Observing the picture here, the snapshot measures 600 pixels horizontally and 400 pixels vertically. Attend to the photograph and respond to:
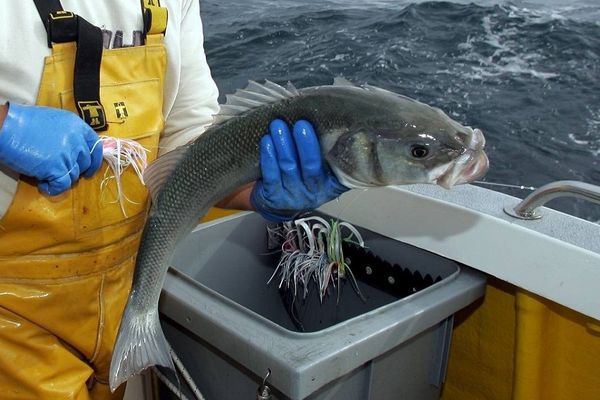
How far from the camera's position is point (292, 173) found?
170 centimetres

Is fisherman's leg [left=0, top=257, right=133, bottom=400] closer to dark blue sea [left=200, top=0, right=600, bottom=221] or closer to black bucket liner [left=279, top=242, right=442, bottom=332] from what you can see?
black bucket liner [left=279, top=242, right=442, bottom=332]

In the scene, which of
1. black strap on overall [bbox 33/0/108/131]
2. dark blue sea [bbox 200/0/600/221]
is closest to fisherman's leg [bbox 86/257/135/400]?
black strap on overall [bbox 33/0/108/131]

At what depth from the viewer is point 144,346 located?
1.79m

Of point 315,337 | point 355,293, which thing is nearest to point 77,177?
point 315,337

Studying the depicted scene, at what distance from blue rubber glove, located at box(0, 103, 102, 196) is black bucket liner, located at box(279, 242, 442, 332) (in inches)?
52.4

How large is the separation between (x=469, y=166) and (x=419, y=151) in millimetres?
121

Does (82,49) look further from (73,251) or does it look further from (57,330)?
(57,330)

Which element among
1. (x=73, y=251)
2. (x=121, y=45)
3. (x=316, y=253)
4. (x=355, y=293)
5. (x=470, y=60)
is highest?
(x=121, y=45)

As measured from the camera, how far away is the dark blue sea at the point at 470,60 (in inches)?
257

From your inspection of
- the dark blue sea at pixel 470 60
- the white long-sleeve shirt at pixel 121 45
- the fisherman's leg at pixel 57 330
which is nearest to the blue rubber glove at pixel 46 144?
the white long-sleeve shirt at pixel 121 45

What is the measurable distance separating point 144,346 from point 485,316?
1337 millimetres

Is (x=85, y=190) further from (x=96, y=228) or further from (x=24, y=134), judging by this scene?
(x=24, y=134)

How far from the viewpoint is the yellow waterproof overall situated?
5.74 feet

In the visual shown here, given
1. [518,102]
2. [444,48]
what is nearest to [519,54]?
[444,48]
